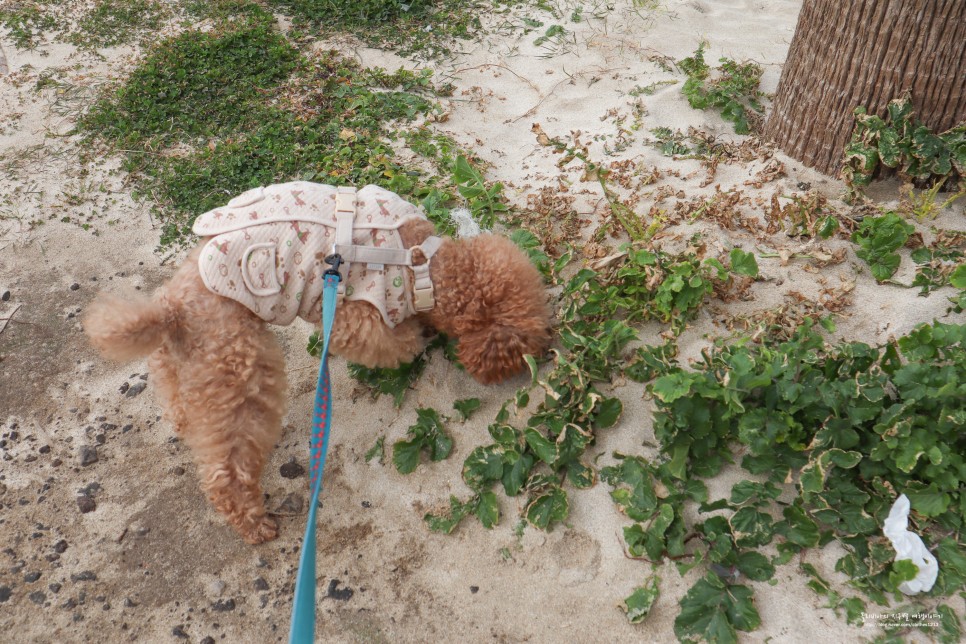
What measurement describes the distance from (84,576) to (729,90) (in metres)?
4.19

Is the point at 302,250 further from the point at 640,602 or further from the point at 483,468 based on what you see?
the point at 640,602

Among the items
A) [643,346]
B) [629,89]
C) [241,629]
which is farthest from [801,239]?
[241,629]

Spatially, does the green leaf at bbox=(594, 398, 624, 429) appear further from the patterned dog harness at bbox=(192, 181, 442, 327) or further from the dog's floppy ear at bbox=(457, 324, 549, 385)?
the patterned dog harness at bbox=(192, 181, 442, 327)

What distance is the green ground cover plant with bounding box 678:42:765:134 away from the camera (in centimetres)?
376

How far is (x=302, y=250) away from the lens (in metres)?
2.49

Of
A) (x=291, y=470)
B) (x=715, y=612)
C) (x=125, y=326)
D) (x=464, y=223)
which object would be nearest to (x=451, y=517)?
(x=291, y=470)

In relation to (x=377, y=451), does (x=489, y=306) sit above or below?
above

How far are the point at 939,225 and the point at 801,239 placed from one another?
560 mm

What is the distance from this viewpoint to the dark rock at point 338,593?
2480 millimetres

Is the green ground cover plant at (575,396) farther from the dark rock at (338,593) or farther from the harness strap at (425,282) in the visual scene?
the harness strap at (425,282)

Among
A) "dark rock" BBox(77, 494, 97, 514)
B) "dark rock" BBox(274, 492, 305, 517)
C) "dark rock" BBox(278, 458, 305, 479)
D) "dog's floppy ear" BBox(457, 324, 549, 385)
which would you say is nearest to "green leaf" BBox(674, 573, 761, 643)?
"dog's floppy ear" BBox(457, 324, 549, 385)

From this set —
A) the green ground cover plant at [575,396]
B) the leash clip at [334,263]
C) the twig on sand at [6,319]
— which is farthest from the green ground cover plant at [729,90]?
the twig on sand at [6,319]

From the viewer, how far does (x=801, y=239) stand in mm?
2996

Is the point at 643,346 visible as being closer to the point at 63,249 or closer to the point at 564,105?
the point at 564,105
